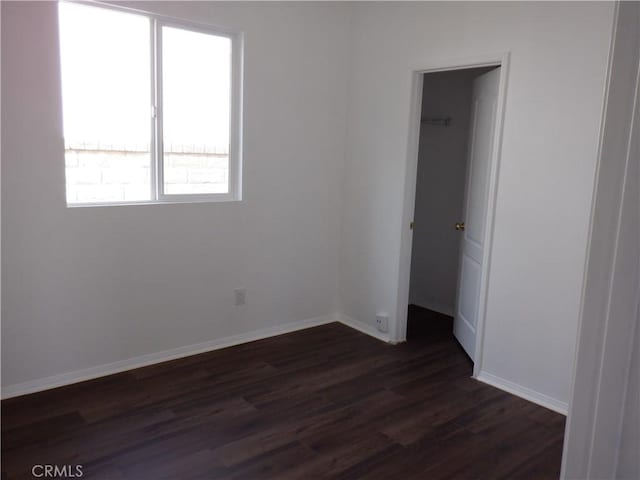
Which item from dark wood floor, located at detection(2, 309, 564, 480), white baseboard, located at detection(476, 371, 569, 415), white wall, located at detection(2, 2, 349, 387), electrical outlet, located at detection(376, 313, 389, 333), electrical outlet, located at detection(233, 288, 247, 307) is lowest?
dark wood floor, located at detection(2, 309, 564, 480)

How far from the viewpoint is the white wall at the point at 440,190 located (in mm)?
4730

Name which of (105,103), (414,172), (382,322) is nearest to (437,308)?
(382,322)

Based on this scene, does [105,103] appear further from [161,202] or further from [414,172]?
[414,172]

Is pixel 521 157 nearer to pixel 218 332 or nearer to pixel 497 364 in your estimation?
pixel 497 364

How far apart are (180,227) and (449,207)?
260 cm

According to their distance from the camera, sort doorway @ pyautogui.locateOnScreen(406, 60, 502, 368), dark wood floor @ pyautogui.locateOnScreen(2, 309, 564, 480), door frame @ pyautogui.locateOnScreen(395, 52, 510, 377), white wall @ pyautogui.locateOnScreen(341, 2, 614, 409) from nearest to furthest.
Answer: dark wood floor @ pyautogui.locateOnScreen(2, 309, 564, 480), white wall @ pyautogui.locateOnScreen(341, 2, 614, 409), door frame @ pyautogui.locateOnScreen(395, 52, 510, 377), doorway @ pyautogui.locateOnScreen(406, 60, 502, 368)

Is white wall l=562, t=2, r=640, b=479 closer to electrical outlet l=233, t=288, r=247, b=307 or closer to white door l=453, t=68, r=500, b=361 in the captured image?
white door l=453, t=68, r=500, b=361

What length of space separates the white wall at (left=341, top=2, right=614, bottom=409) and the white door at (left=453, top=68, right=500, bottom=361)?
25cm

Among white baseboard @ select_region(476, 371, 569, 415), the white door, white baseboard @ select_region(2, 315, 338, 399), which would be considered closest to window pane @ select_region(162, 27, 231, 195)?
white baseboard @ select_region(2, 315, 338, 399)

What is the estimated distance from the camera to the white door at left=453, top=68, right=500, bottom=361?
3.54 m

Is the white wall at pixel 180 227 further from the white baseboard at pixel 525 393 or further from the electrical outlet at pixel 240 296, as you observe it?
the white baseboard at pixel 525 393

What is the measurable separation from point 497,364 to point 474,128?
5.70ft

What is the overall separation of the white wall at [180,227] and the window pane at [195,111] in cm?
15

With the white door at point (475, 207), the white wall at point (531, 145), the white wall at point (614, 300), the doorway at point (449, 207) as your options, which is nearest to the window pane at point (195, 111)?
the white wall at point (531, 145)
